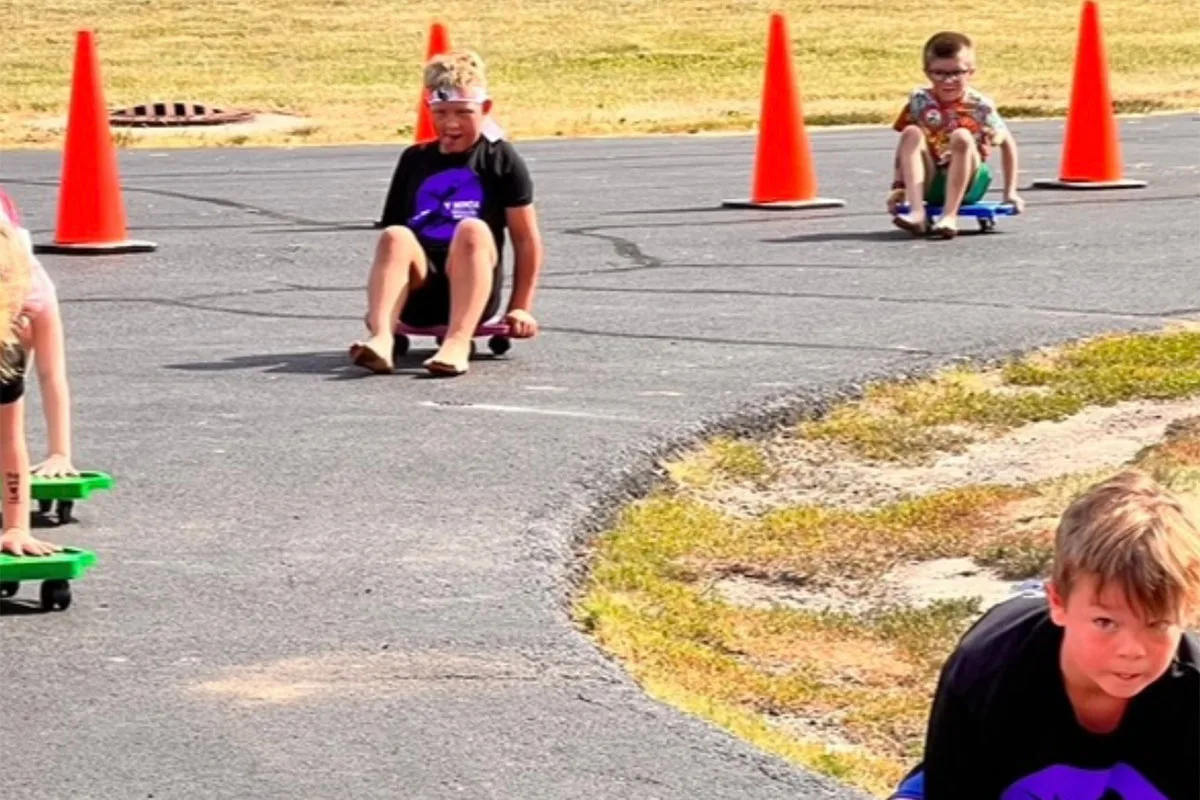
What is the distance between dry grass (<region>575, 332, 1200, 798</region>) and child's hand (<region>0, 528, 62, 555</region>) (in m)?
1.25

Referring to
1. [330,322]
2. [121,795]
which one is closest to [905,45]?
[330,322]

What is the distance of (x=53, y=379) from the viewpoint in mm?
6914

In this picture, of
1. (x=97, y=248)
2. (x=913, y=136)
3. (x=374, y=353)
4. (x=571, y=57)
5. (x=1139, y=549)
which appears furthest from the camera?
(x=571, y=57)

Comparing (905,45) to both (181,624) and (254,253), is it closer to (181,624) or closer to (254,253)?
(254,253)

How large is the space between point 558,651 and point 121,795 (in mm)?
1254

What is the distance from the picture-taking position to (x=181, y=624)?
20.6 feet

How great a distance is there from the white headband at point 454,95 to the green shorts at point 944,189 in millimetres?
4534

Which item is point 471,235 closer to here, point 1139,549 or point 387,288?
point 387,288

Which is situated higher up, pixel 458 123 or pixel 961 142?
pixel 458 123

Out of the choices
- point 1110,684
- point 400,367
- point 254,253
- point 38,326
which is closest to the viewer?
point 1110,684

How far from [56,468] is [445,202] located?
9.22ft

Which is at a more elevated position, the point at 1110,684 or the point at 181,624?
the point at 1110,684

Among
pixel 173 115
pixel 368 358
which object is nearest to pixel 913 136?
pixel 368 358

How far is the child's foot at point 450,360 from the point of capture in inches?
373
